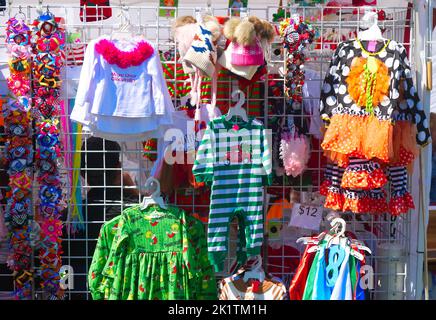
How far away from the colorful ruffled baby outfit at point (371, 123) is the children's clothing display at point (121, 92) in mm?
997

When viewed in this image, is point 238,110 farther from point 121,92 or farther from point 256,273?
point 256,273

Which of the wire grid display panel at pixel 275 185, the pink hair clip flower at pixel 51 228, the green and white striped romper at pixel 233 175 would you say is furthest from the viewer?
the wire grid display panel at pixel 275 185

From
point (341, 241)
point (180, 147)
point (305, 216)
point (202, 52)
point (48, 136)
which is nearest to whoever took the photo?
point (202, 52)

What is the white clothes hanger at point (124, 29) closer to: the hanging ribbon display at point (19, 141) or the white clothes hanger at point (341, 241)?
the hanging ribbon display at point (19, 141)

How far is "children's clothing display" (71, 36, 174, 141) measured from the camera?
408 centimetres

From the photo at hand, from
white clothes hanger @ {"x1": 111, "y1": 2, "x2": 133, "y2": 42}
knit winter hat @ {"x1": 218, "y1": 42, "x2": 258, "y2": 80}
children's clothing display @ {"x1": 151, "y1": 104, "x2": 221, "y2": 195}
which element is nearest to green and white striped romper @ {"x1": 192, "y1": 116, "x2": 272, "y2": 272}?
children's clothing display @ {"x1": 151, "y1": 104, "x2": 221, "y2": 195}

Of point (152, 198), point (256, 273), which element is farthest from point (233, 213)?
point (152, 198)

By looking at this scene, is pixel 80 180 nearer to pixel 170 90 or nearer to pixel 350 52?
pixel 170 90

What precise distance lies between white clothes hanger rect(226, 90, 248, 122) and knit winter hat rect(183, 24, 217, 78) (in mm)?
261

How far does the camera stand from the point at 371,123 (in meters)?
4.11

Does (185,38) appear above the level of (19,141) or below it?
above

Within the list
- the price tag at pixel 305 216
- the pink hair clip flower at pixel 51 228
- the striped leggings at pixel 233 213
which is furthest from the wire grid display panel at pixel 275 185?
the striped leggings at pixel 233 213

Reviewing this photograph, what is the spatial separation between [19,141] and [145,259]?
1.04m

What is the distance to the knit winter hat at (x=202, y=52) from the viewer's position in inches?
160
